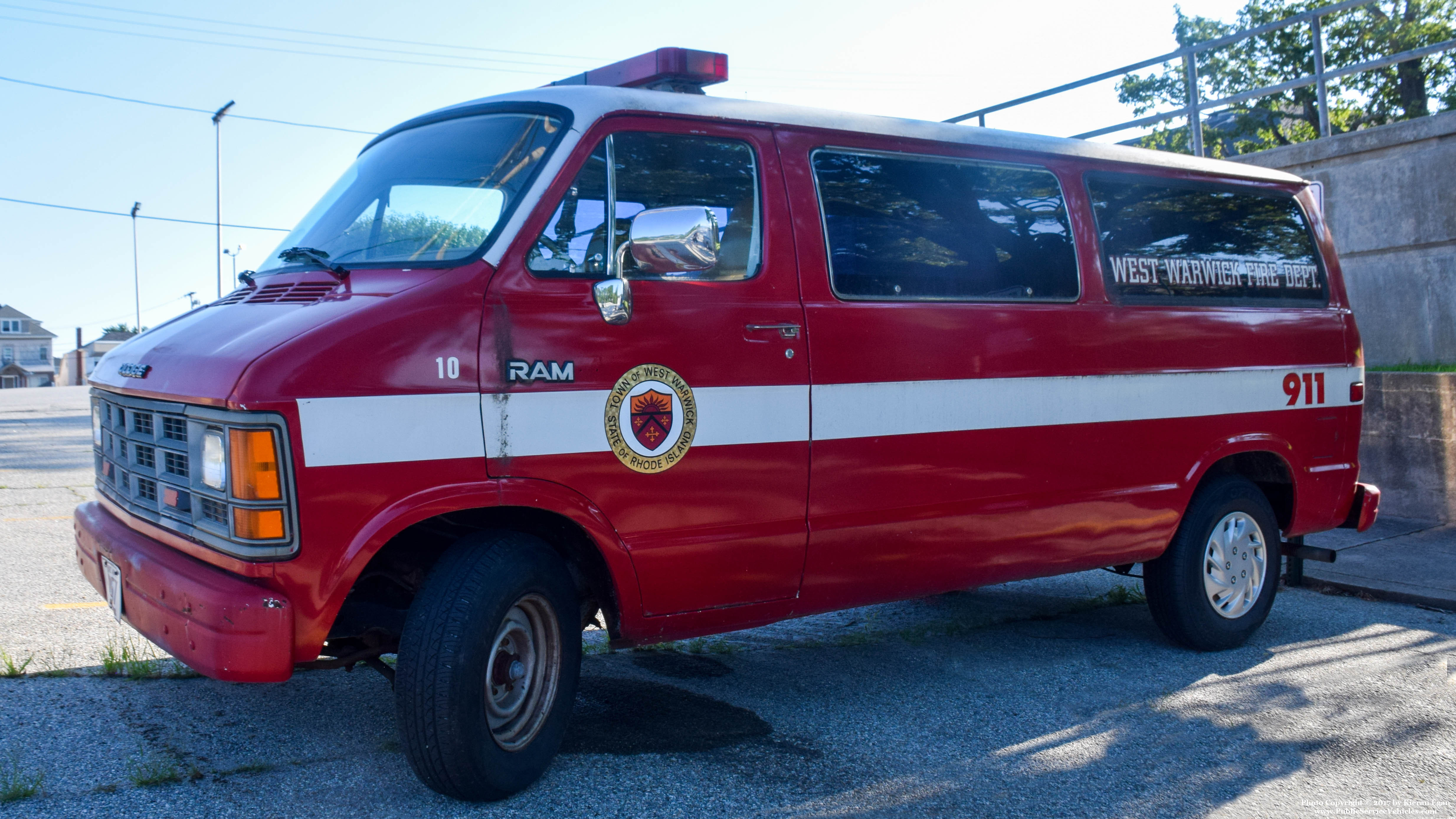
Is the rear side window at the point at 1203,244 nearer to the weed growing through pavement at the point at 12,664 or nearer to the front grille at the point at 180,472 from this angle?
the front grille at the point at 180,472

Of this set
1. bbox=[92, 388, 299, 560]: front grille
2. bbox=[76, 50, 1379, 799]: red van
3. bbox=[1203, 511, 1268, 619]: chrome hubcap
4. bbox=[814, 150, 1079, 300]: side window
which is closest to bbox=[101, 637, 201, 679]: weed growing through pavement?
bbox=[76, 50, 1379, 799]: red van

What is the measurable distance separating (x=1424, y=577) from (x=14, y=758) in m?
7.32

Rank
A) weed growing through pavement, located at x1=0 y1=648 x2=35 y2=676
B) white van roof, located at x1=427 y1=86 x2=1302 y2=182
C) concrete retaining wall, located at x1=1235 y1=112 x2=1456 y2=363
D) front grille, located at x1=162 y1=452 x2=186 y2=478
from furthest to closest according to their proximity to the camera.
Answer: concrete retaining wall, located at x1=1235 y1=112 x2=1456 y2=363 < weed growing through pavement, located at x1=0 y1=648 x2=35 y2=676 < white van roof, located at x1=427 y1=86 x2=1302 y2=182 < front grille, located at x1=162 y1=452 x2=186 y2=478

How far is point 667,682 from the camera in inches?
191

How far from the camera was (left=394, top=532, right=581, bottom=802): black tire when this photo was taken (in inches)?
131

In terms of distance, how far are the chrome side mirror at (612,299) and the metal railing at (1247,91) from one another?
640 cm

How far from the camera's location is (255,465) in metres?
3.14

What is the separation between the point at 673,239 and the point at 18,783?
102 inches

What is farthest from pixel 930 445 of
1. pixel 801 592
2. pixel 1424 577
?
pixel 1424 577

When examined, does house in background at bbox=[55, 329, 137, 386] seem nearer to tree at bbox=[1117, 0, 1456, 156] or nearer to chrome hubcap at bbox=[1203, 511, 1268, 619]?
tree at bbox=[1117, 0, 1456, 156]

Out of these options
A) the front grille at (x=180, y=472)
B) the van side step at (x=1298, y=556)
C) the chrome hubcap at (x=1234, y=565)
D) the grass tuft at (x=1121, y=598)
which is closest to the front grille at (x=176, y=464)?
the front grille at (x=180, y=472)

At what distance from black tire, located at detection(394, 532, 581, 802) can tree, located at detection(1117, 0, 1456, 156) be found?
381 inches

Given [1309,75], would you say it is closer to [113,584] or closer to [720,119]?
[720,119]

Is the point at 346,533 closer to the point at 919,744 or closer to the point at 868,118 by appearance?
the point at 919,744
